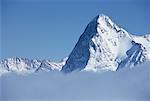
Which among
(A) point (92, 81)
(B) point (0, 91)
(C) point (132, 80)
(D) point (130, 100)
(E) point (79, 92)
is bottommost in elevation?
(B) point (0, 91)

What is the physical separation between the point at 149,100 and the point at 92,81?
105196 millimetres

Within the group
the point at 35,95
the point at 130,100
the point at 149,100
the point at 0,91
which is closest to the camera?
the point at 0,91

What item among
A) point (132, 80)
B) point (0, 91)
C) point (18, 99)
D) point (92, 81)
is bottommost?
point (0, 91)

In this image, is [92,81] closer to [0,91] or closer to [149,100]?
[149,100]

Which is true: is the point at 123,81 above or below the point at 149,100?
above

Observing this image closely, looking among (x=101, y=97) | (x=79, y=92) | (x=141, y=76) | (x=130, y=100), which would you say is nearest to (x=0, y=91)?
(x=130, y=100)

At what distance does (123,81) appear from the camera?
532ft

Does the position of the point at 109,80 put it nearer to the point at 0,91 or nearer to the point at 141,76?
the point at 141,76

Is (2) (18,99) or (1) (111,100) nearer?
(2) (18,99)

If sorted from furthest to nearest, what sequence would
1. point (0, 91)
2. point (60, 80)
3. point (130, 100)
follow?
1. point (60, 80)
2. point (130, 100)
3. point (0, 91)

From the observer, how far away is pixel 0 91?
18.2m

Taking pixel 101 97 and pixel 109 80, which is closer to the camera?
pixel 101 97

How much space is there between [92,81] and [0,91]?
536 ft

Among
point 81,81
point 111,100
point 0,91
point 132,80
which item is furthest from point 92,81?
point 0,91
